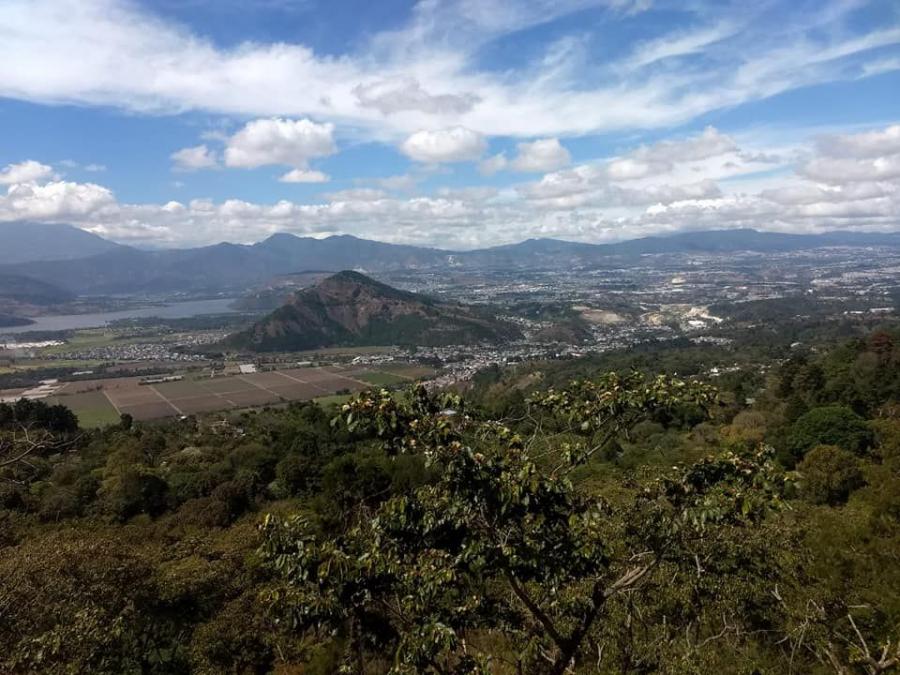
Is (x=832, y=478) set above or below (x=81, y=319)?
above

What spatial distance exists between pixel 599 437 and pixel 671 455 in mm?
28617

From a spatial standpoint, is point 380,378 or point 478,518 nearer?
point 478,518

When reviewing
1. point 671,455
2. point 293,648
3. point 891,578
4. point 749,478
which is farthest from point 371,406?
point 671,455

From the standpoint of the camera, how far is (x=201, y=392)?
72.7m

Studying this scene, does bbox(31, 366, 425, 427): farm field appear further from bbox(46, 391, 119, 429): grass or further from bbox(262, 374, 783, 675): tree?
bbox(262, 374, 783, 675): tree

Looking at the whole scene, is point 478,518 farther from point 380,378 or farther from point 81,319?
point 81,319

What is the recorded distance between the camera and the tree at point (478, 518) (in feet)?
14.6

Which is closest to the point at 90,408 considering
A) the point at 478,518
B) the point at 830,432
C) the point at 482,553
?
the point at 830,432

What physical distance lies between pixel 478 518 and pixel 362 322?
138 m

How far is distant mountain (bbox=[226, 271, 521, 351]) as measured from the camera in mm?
125562

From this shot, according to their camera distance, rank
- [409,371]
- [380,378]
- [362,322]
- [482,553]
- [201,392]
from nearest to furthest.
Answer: [482,553], [201,392], [380,378], [409,371], [362,322]

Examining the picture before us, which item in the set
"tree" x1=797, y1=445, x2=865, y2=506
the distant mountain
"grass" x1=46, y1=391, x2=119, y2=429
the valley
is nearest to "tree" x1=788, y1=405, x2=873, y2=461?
"tree" x1=797, y1=445, x2=865, y2=506

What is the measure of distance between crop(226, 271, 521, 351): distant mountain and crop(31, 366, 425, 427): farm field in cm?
3743

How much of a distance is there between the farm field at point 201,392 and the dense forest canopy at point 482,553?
119ft
